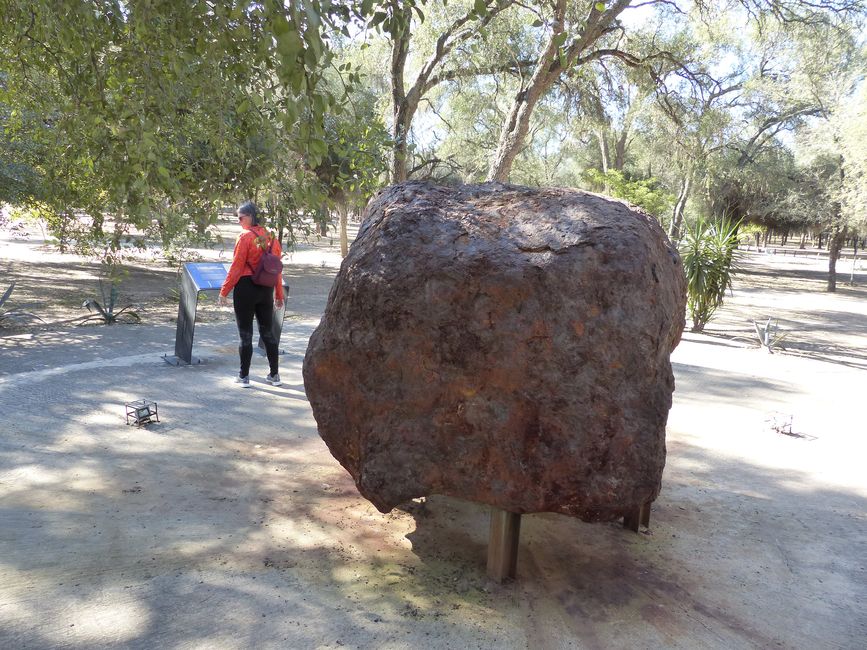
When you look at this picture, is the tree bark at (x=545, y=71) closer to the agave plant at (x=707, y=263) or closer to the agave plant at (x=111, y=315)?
the agave plant at (x=707, y=263)

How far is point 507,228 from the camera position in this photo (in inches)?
121

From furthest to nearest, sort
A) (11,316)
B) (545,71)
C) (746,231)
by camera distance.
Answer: (746,231) → (545,71) → (11,316)

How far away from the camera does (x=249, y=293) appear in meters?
5.96

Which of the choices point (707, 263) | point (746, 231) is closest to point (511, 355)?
point (707, 263)

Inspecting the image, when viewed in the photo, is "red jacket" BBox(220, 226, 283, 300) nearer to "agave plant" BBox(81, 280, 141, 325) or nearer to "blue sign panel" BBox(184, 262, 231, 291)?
"blue sign panel" BBox(184, 262, 231, 291)

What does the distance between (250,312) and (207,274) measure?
149cm

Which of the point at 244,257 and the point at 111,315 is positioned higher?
the point at 244,257

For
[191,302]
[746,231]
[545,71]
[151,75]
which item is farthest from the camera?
[746,231]

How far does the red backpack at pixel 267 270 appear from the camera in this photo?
588 centimetres

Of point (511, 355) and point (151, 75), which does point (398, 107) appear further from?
point (511, 355)

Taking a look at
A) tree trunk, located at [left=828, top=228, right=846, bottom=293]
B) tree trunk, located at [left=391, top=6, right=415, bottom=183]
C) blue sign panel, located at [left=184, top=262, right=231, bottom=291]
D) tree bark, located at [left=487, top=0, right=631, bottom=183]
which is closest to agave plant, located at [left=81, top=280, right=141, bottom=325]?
blue sign panel, located at [left=184, top=262, right=231, bottom=291]

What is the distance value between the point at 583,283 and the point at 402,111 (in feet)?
30.2

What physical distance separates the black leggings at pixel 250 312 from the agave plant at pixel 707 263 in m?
8.43

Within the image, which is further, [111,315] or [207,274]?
[111,315]
